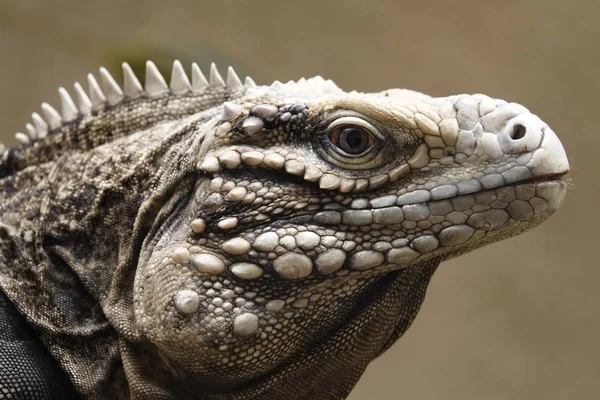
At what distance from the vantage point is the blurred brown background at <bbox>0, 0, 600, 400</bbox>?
18.6ft

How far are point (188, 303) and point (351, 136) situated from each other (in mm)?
674

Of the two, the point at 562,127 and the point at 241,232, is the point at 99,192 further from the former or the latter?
the point at 562,127

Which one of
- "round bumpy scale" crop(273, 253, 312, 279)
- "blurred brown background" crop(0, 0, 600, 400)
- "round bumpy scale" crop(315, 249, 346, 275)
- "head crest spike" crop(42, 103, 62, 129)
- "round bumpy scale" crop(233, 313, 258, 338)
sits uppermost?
"blurred brown background" crop(0, 0, 600, 400)

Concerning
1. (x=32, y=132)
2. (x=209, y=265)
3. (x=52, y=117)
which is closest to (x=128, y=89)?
(x=52, y=117)

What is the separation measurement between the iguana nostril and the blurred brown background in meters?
3.89

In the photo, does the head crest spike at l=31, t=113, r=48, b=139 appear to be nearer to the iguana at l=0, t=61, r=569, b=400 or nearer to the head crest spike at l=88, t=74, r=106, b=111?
the head crest spike at l=88, t=74, r=106, b=111

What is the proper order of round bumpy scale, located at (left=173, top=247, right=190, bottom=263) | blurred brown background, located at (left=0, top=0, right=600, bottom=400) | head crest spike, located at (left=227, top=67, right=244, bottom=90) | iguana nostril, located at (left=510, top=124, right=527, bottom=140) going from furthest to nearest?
blurred brown background, located at (left=0, top=0, right=600, bottom=400)
head crest spike, located at (left=227, top=67, right=244, bottom=90)
round bumpy scale, located at (left=173, top=247, right=190, bottom=263)
iguana nostril, located at (left=510, top=124, right=527, bottom=140)

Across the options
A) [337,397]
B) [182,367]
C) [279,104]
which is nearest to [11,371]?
[182,367]

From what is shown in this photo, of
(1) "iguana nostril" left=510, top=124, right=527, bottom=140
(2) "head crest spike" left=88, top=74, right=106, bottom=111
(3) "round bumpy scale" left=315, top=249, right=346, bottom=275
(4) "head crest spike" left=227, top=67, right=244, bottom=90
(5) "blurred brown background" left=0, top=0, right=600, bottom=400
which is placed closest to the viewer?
(1) "iguana nostril" left=510, top=124, right=527, bottom=140

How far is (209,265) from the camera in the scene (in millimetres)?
2057

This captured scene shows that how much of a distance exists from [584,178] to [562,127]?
19.3 inches

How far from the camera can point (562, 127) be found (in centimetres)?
572

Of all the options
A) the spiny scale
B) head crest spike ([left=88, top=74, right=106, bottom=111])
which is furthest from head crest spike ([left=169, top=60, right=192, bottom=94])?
head crest spike ([left=88, top=74, right=106, bottom=111])

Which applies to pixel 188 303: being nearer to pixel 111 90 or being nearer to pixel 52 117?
pixel 111 90
